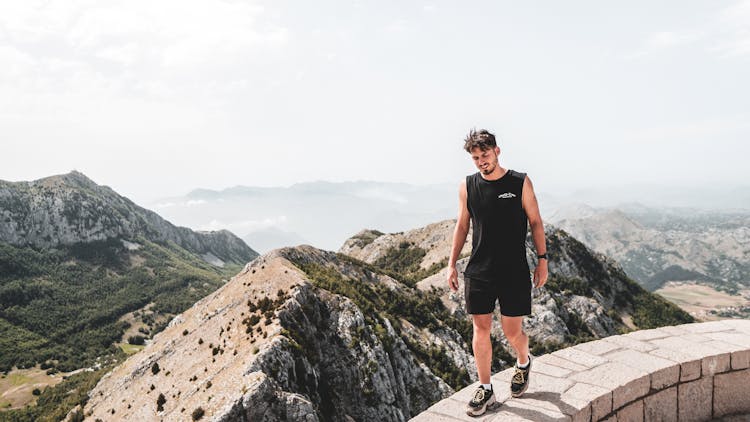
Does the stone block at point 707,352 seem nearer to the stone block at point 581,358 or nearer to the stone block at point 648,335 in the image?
the stone block at point 648,335

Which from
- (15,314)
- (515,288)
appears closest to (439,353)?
(515,288)

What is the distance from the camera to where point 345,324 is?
133 feet

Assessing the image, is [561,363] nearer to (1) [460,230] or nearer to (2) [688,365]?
(2) [688,365]

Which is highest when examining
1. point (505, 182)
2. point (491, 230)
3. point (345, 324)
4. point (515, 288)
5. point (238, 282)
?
point (505, 182)

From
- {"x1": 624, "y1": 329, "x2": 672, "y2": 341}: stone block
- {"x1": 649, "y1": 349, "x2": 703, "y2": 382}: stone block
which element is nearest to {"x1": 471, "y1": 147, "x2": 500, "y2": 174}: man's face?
{"x1": 649, "y1": 349, "x2": 703, "y2": 382}: stone block

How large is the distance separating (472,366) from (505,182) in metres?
50.7

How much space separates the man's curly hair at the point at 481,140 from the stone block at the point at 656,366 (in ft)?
14.6

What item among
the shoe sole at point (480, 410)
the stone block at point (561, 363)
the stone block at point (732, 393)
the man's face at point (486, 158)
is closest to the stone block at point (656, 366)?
the stone block at point (561, 363)

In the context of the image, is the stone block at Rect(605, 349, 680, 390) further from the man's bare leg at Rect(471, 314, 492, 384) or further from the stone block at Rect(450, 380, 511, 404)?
the man's bare leg at Rect(471, 314, 492, 384)

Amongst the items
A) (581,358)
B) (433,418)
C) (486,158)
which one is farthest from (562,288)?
(486,158)

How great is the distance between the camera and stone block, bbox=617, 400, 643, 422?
6.59 meters

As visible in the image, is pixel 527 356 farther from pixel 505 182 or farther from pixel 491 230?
pixel 505 182

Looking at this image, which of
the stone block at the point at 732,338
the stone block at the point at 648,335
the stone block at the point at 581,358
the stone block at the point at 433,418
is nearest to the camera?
the stone block at the point at 433,418

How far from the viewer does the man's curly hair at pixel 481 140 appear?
6.38 metres
